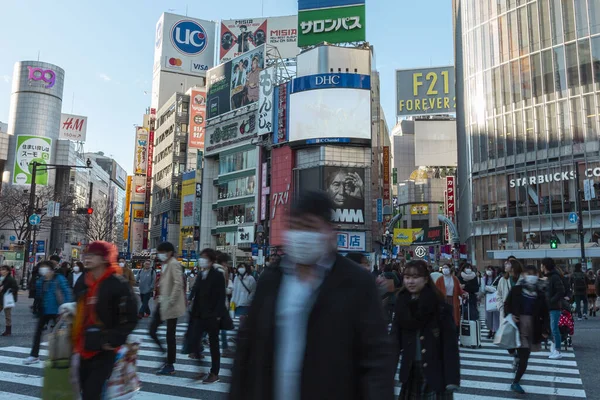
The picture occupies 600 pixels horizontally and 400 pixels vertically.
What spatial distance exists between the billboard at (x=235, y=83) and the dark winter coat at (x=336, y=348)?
2273 inches

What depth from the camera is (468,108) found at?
167ft

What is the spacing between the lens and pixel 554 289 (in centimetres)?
1026

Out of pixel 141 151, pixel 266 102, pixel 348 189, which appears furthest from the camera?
pixel 141 151

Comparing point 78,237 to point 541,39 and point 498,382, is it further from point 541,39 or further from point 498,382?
point 498,382

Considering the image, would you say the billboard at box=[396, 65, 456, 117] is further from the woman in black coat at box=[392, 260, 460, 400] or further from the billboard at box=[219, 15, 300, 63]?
the woman in black coat at box=[392, 260, 460, 400]

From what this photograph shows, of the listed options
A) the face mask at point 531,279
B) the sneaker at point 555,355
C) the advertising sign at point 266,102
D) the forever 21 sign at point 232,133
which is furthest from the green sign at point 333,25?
the face mask at point 531,279

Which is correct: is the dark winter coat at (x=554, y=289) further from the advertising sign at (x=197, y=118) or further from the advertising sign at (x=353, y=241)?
the advertising sign at (x=197, y=118)

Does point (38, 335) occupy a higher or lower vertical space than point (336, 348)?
lower

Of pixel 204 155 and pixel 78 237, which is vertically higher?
pixel 204 155

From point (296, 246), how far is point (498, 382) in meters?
7.08

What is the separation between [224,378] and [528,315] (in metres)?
4.24

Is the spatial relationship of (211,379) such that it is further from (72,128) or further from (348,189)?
(72,128)

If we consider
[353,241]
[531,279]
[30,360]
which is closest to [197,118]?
[353,241]

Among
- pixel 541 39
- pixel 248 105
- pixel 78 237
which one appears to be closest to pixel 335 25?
pixel 248 105
